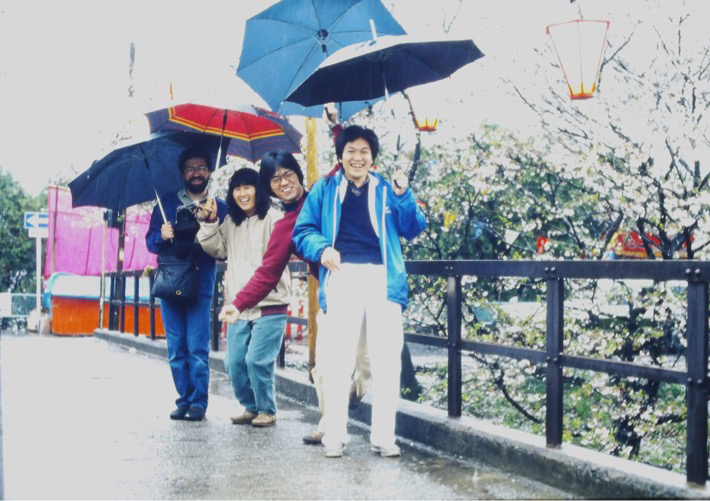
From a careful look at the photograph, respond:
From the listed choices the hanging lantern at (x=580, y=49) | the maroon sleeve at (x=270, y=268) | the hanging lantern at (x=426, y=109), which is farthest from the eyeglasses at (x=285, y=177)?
the hanging lantern at (x=426, y=109)

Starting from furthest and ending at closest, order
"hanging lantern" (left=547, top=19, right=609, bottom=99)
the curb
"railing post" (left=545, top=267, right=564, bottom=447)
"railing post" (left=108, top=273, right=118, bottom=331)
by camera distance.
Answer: "railing post" (left=108, top=273, right=118, bottom=331), "hanging lantern" (left=547, top=19, right=609, bottom=99), "railing post" (left=545, top=267, right=564, bottom=447), the curb

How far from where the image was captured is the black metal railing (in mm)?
3807

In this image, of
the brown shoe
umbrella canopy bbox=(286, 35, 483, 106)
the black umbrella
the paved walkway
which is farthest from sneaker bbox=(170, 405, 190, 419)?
umbrella canopy bbox=(286, 35, 483, 106)

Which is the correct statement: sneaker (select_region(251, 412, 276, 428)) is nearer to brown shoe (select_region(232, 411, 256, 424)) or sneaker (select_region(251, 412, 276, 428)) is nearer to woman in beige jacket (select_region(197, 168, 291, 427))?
woman in beige jacket (select_region(197, 168, 291, 427))

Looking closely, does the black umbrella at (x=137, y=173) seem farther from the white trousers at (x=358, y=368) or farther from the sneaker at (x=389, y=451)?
the sneaker at (x=389, y=451)

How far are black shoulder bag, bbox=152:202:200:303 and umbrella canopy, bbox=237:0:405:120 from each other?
1.05m

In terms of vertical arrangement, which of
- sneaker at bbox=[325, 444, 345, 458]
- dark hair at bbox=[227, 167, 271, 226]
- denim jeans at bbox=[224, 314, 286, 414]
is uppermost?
dark hair at bbox=[227, 167, 271, 226]

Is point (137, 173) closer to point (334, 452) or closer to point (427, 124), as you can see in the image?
point (334, 452)

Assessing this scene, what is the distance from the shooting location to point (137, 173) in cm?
685

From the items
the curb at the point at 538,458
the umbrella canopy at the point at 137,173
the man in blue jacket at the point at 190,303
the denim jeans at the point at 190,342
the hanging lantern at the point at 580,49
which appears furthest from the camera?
the hanging lantern at the point at 580,49

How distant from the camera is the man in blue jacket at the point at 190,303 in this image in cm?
635

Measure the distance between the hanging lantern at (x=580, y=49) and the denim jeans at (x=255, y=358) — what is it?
297 cm

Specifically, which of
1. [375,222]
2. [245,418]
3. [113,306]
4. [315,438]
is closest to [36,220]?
[113,306]

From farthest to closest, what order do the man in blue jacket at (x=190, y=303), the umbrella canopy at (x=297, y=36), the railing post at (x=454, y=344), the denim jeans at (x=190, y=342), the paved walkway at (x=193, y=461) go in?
the denim jeans at (x=190, y=342), the man in blue jacket at (x=190, y=303), the umbrella canopy at (x=297, y=36), the railing post at (x=454, y=344), the paved walkway at (x=193, y=461)
